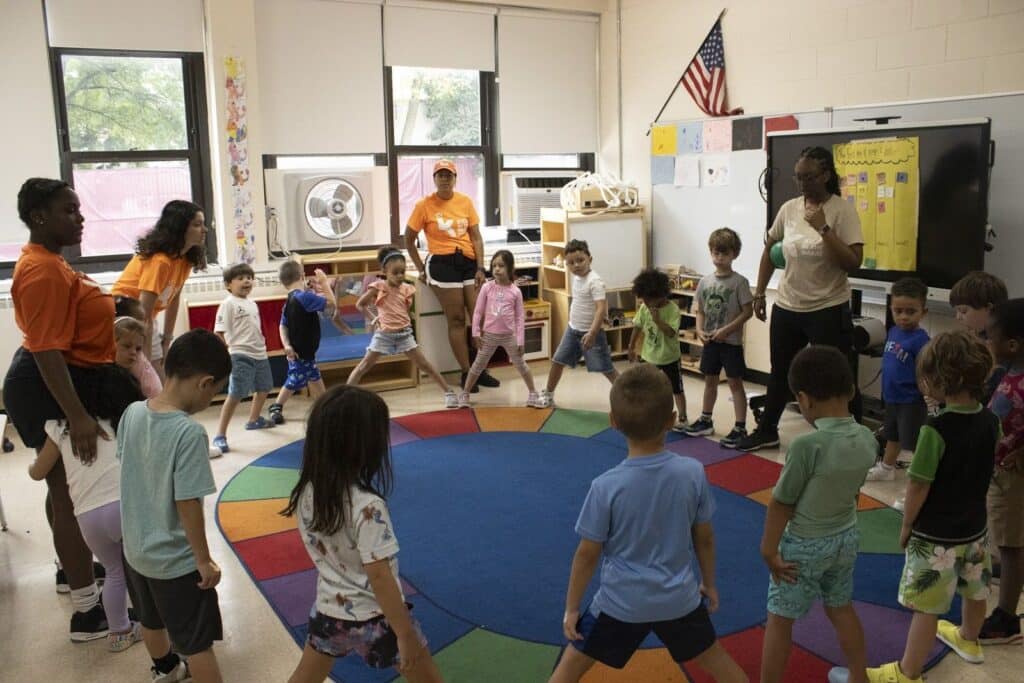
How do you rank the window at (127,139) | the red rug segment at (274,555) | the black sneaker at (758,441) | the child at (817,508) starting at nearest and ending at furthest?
the child at (817,508)
the red rug segment at (274,555)
the black sneaker at (758,441)
the window at (127,139)

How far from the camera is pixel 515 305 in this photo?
234 inches

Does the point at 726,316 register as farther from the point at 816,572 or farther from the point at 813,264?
the point at 816,572

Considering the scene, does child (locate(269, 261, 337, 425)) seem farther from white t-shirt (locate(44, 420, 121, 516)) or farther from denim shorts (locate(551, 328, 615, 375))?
white t-shirt (locate(44, 420, 121, 516))

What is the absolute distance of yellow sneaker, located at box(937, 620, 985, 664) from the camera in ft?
9.54

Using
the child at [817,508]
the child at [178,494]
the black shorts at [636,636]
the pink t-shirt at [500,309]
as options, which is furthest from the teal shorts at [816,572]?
the pink t-shirt at [500,309]

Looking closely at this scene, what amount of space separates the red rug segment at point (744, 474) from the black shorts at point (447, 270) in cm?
252

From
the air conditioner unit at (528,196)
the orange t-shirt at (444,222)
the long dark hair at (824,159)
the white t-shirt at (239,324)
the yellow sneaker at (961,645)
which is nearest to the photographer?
the yellow sneaker at (961,645)

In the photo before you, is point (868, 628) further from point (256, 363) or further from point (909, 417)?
point (256, 363)

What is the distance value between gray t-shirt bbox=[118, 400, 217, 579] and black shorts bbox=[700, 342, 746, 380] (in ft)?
11.6

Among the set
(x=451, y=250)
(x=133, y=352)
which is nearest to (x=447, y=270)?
(x=451, y=250)

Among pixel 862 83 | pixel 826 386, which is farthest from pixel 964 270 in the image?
pixel 826 386

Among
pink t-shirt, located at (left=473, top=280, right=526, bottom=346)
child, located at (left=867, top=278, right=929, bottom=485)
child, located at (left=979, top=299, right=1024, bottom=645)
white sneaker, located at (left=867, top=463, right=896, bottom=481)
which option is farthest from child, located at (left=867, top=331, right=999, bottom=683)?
pink t-shirt, located at (left=473, top=280, right=526, bottom=346)

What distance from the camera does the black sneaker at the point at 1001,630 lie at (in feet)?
9.89

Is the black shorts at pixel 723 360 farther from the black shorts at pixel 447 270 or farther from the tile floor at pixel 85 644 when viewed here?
the black shorts at pixel 447 270
